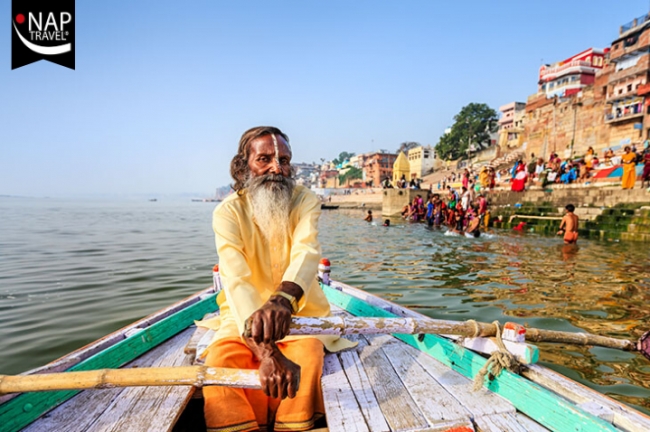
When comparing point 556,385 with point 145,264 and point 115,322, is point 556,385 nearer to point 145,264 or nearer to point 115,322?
point 115,322

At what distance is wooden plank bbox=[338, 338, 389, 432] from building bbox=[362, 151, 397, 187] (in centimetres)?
8145

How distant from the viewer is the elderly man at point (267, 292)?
1.69 m

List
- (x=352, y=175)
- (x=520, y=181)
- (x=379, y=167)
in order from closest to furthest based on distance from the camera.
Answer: (x=520, y=181) < (x=379, y=167) < (x=352, y=175)

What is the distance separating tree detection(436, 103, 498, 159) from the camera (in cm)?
6031

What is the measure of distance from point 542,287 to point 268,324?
6630mm

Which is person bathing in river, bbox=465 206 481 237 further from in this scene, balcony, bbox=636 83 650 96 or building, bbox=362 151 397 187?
building, bbox=362 151 397 187

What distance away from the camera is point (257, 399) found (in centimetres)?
195

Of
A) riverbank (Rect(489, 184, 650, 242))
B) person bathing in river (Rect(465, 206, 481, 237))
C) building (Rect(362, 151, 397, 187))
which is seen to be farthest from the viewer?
building (Rect(362, 151, 397, 187))

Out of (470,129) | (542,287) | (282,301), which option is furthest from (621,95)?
→ (282,301)

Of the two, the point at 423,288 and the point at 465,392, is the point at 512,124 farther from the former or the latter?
the point at 465,392

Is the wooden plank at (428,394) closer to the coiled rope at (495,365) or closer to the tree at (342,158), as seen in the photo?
the coiled rope at (495,365)

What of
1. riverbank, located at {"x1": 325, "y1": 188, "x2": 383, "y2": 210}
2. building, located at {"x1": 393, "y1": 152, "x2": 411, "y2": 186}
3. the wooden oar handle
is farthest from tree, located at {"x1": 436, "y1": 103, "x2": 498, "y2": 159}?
the wooden oar handle

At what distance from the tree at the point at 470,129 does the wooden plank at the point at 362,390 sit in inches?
2475

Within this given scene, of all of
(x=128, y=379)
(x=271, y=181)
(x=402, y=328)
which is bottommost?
(x=128, y=379)
